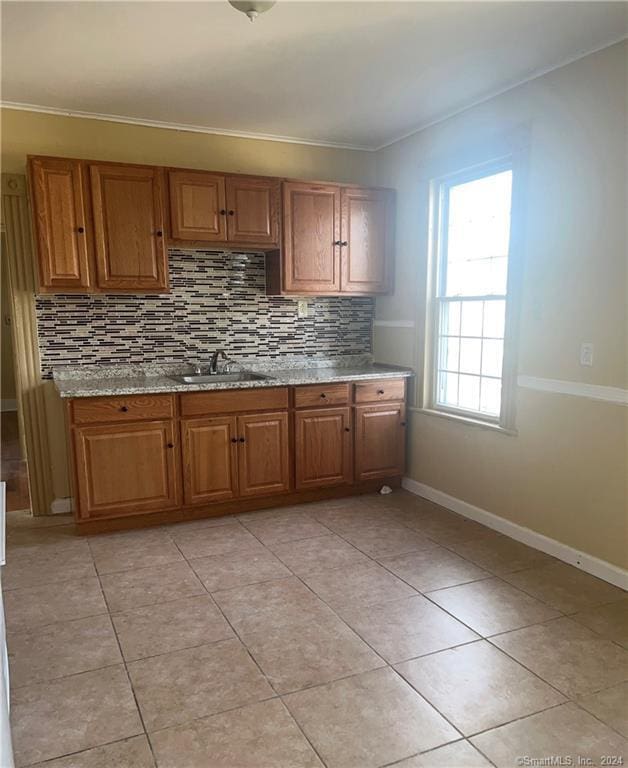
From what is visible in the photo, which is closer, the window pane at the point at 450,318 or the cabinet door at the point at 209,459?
the cabinet door at the point at 209,459

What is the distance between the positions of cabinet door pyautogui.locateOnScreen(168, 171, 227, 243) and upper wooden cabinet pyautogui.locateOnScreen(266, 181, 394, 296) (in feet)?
1.46

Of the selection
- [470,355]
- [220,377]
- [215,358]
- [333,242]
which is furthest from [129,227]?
[470,355]

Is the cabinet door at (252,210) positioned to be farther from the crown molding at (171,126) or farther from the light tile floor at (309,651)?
the light tile floor at (309,651)

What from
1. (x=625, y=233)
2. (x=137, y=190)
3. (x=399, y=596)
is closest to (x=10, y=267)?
(x=137, y=190)

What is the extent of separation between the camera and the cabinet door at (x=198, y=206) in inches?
140

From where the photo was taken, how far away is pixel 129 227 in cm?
345

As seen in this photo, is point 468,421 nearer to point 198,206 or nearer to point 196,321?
point 196,321

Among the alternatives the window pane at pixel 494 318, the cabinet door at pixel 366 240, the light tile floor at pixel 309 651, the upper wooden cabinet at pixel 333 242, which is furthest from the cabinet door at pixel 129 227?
the window pane at pixel 494 318

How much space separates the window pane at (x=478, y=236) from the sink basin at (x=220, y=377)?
144cm

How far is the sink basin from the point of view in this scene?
12.7 ft

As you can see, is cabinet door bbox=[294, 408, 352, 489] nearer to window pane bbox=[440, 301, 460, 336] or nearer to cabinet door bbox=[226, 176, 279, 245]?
window pane bbox=[440, 301, 460, 336]

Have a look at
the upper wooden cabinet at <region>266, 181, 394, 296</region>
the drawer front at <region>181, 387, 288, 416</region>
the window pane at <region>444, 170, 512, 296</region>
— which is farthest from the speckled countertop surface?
the window pane at <region>444, 170, 512, 296</region>

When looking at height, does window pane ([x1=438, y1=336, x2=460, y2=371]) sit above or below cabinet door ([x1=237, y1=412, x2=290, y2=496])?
above

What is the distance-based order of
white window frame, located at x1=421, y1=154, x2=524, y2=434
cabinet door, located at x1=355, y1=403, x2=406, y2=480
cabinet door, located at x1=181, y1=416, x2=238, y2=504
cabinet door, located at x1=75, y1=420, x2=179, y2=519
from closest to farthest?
white window frame, located at x1=421, y1=154, x2=524, y2=434
cabinet door, located at x1=75, y1=420, x2=179, y2=519
cabinet door, located at x1=181, y1=416, x2=238, y2=504
cabinet door, located at x1=355, y1=403, x2=406, y2=480
